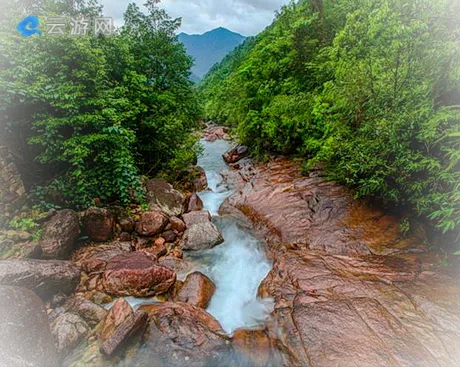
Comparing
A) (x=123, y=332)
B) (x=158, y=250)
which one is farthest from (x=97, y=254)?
(x=123, y=332)

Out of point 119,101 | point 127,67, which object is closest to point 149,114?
point 127,67

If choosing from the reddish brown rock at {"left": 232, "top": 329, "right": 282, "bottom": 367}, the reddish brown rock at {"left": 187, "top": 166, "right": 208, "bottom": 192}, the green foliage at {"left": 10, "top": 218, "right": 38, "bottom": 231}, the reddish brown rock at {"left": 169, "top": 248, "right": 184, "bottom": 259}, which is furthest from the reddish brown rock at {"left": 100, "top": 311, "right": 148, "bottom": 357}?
the reddish brown rock at {"left": 187, "top": 166, "right": 208, "bottom": 192}

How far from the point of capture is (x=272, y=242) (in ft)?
21.9

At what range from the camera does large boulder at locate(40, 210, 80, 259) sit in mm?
5211

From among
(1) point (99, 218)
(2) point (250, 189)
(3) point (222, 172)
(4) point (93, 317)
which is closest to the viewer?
(4) point (93, 317)

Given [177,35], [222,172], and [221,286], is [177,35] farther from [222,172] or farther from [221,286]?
[221,286]

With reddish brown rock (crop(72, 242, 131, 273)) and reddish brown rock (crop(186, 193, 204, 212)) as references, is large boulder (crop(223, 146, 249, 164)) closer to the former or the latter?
reddish brown rock (crop(186, 193, 204, 212))

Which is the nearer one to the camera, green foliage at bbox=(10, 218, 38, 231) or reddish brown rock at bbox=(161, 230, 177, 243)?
green foliage at bbox=(10, 218, 38, 231)

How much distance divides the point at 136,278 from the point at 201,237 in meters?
2.34

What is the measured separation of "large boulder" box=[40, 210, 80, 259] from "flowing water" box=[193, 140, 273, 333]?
3.03 meters

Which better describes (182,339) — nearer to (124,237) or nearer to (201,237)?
(201,237)

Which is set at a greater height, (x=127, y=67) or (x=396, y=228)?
(x=127, y=67)

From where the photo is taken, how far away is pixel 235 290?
558 centimetres

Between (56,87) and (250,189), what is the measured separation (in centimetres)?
663
